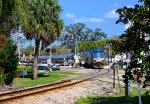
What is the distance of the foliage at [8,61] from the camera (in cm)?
3478

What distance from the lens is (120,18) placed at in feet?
56.9

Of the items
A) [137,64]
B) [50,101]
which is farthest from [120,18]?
[50,101]

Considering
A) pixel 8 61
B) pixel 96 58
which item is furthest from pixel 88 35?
pixel 8 61

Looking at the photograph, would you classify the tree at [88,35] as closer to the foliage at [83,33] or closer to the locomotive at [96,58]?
the foliage at [83,33]

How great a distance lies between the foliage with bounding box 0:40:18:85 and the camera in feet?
114

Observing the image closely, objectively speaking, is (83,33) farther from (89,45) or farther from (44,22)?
(44,22)

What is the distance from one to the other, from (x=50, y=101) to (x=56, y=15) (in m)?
27.9

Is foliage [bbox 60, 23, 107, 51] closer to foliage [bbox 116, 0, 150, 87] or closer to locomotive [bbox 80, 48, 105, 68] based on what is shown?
locomotive [bbox 80, 48, 105, 68]

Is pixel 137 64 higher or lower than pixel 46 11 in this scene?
lower

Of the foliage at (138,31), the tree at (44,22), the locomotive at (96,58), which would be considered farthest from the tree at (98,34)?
the foliage at (138,31)

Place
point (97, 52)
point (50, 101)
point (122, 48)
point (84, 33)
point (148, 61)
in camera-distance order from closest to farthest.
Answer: point (148, 61) < point (122, 48) < point (50, 101) < point (97, 52) < point (84, 33)

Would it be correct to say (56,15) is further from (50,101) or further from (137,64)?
(137,64)

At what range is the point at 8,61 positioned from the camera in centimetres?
3519

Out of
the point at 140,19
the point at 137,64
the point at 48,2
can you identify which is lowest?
the point at 137,64
